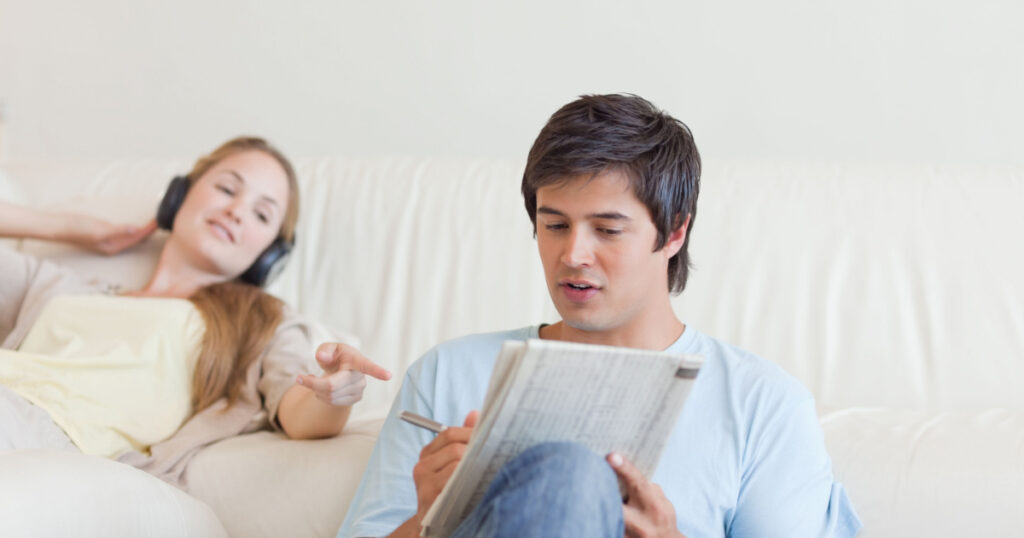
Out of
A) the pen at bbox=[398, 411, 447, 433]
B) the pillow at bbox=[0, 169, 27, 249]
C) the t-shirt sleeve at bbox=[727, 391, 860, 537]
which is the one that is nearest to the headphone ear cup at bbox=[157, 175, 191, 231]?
the pillow at bbox=[0, 169, 27, 249]

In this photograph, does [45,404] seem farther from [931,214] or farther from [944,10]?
[944,10]

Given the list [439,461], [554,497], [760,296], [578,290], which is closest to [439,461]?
[439,461]

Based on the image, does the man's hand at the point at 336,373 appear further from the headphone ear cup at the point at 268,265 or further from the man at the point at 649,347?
the headphone ear cup at the point at 268,265

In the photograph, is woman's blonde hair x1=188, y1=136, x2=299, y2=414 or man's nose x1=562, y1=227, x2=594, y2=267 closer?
man's nose x1=562, y1=227, x2=594, y2=267

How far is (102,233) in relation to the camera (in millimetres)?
1894

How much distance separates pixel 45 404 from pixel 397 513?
714mm

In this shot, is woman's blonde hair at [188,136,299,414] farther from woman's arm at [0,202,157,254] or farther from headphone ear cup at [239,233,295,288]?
woman's arm at [0,202,157,254]

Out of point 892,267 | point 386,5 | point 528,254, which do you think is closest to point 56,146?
point 386,5

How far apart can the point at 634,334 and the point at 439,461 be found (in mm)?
337

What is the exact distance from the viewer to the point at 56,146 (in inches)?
98.3

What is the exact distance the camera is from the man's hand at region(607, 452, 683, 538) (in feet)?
2.99

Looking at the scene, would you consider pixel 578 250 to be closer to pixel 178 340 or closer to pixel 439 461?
pixel 439 461

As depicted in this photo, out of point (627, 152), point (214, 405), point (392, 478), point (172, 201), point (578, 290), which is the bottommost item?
point (214, 405)

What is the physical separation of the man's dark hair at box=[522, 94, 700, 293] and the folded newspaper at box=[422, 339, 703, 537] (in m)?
0.29
